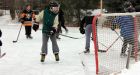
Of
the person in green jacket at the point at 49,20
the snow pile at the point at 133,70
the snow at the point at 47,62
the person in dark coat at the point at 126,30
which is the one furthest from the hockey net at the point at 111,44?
the person in green jacket at the point at 49,20

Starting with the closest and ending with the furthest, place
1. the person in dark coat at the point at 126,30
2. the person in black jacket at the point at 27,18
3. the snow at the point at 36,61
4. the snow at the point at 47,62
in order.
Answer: the person in dark coat at the point at 126,30
the snow at the point at 47,62
the snow at the point at 36,61
the person in black jacket at the point at 27,18

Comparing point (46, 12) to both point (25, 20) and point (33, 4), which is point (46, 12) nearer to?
point (25, 20)

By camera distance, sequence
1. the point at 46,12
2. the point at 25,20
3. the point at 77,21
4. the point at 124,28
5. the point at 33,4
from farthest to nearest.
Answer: the point at 33,4 < the point at 77,21 < the point at 25,20 < the point at 46,12 < the point at 124,28

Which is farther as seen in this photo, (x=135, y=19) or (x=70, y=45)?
(x=70, y=45)

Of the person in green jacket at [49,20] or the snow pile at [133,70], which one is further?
the person in green jacket at [49,20]

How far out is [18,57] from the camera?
11805 mm

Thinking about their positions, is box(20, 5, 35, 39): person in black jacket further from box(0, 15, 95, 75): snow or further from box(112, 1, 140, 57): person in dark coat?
box(112, 1, 140, 57): person in dark coat

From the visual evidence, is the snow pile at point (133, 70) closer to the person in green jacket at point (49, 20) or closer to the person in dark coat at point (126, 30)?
the person in dark coat at point (126, 30)

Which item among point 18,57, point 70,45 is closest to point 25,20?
point 70,45

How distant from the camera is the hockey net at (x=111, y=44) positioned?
8.17 metres

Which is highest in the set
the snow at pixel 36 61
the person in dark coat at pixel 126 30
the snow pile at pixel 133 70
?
the person in dark coat at pixel 126 30

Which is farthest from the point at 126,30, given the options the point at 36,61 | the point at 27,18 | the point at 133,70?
the point at 27,18

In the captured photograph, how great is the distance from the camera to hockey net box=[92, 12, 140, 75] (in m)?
8.17

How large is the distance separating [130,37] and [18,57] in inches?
161
